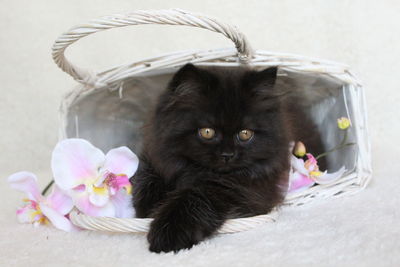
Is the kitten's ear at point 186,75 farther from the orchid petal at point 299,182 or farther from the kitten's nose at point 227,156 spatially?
the orchid petal at point 299,182

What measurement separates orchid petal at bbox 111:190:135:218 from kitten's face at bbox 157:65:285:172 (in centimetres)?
32

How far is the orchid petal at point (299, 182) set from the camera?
6.33 ft

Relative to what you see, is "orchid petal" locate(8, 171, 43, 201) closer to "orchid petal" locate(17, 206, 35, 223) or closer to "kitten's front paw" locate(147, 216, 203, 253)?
"orchid petal" locate(17, 206, 35, 223)

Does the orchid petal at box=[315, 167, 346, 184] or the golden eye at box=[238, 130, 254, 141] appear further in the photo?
the orchid petal at box=[315, 167, 346, 184]

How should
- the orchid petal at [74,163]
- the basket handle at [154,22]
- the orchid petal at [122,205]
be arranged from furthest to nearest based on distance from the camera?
the orchid petal at [122,205]
the orchid petal at [74,163]
the basket handle at [154,22]

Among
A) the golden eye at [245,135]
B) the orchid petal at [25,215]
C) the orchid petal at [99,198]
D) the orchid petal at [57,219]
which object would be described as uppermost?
the golden eye at [245,135]

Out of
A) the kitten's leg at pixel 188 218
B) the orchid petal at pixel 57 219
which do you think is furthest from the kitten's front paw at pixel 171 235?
the orchid petal at pixel 57 219

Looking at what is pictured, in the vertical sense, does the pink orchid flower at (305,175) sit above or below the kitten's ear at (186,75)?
below

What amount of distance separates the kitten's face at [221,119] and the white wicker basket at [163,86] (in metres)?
0.19

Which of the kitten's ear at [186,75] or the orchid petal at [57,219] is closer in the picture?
the kitten's ear at [186,75]

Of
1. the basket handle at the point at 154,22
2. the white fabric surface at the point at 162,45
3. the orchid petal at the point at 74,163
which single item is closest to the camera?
the basket handle at the point at 154,22

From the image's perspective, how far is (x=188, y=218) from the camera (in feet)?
4.63

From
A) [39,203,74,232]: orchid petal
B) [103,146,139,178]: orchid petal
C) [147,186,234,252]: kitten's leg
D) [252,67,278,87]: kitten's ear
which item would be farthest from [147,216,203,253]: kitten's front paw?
[252,67,278,87]: kitten's ear

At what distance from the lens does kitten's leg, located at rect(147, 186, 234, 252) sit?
1346 mm
